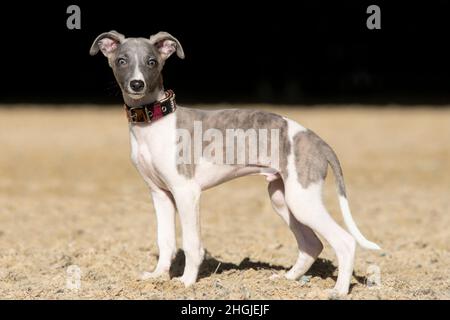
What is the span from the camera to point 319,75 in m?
26.1

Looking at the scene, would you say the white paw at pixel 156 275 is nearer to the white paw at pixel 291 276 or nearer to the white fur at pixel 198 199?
the white fur at pixel 198 199

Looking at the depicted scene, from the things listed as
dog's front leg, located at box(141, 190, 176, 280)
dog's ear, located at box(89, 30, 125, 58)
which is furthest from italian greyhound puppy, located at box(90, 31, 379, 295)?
dog's front leg, located at box(141, 190, 176, 280)

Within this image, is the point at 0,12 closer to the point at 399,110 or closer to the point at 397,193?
the point at 399,110

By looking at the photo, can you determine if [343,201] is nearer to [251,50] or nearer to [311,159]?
[311,159]

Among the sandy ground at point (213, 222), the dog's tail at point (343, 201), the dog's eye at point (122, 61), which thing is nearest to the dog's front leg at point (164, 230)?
the sandy ground at point (213, 222)

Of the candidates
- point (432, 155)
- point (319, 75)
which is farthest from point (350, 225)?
point (319, 75)

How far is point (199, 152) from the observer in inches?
214

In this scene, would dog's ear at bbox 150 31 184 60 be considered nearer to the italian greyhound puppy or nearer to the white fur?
the italian greyhound puppy

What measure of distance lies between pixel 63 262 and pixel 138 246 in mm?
886

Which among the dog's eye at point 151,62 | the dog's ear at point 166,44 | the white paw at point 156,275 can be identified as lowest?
the white paw at point 156,275

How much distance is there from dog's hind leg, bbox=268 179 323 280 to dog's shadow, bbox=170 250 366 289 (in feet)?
1.04

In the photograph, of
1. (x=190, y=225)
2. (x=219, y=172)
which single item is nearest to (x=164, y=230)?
(x=190, y=225)

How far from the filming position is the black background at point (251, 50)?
24.1 metres

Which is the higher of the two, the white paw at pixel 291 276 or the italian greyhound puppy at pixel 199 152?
the italian greyhound puppy at pixel 199 152
